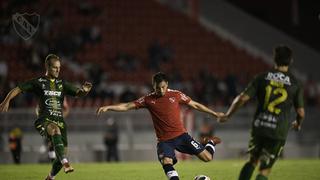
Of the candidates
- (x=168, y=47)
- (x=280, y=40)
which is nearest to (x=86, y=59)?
(x=168, y=47)

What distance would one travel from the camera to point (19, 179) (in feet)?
49.8

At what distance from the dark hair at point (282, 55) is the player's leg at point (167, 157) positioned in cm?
284

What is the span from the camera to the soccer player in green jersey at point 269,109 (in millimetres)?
10297

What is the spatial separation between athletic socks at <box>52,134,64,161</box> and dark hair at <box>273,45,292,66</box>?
430 centimetres

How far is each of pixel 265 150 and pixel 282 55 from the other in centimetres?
133

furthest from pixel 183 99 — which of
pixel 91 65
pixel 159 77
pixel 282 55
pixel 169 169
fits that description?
pixel 91 65

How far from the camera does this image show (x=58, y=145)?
41.8ft

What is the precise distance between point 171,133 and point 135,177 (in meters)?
3.26

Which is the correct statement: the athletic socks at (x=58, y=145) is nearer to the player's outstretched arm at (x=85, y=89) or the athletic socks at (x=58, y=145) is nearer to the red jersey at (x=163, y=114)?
the player's outstretched arm at (x=85, y=89)

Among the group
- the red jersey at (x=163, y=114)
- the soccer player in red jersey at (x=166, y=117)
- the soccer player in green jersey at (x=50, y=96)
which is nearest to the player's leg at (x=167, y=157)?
the soccer player in red jersey at (x=166, y=117)

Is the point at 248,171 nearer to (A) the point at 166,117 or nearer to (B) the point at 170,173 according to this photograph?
(B) the point at 170,173

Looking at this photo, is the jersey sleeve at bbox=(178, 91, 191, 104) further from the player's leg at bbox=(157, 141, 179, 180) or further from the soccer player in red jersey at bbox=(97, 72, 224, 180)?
the player's leg at bbox=(157, 141, 179, 180)

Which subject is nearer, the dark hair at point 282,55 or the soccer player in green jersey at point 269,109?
the dark hair at point 282,55

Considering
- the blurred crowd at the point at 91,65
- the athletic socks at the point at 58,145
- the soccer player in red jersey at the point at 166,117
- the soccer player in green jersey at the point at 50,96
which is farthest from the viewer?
the blurred crowd at the point at 91,65
